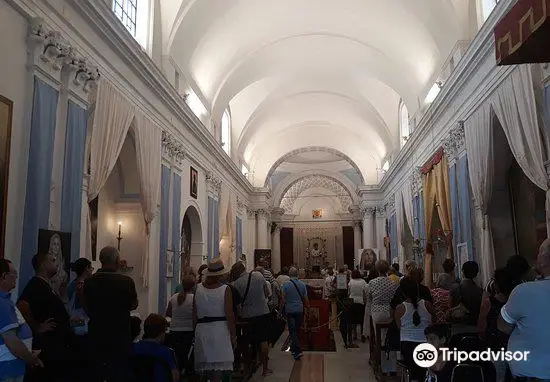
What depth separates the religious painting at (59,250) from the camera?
18.6 feet

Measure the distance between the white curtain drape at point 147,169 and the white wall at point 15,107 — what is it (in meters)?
3.28

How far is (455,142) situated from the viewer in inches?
402

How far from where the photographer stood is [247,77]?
1537cm

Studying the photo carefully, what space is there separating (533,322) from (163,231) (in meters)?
8.18

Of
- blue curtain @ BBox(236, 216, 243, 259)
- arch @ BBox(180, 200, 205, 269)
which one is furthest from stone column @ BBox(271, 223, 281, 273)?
arch @ BBox(180, 200, 205, 269)


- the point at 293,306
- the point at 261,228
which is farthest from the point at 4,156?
the point at 261,228

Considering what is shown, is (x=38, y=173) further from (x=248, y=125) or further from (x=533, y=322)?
(x=248, y=125)

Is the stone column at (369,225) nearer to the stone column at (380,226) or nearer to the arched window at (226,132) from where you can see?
the stone column at (380,226)

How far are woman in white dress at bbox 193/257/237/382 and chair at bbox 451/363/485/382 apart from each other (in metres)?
2.13

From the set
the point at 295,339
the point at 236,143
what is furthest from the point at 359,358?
the point at 236,143

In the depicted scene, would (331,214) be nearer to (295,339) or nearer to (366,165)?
(366,165)

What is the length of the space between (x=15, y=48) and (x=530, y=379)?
5.63 m

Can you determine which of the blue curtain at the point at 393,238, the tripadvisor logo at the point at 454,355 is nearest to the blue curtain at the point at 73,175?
the tripadvisor logo at the point at 454,355

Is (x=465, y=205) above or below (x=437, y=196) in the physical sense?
below
